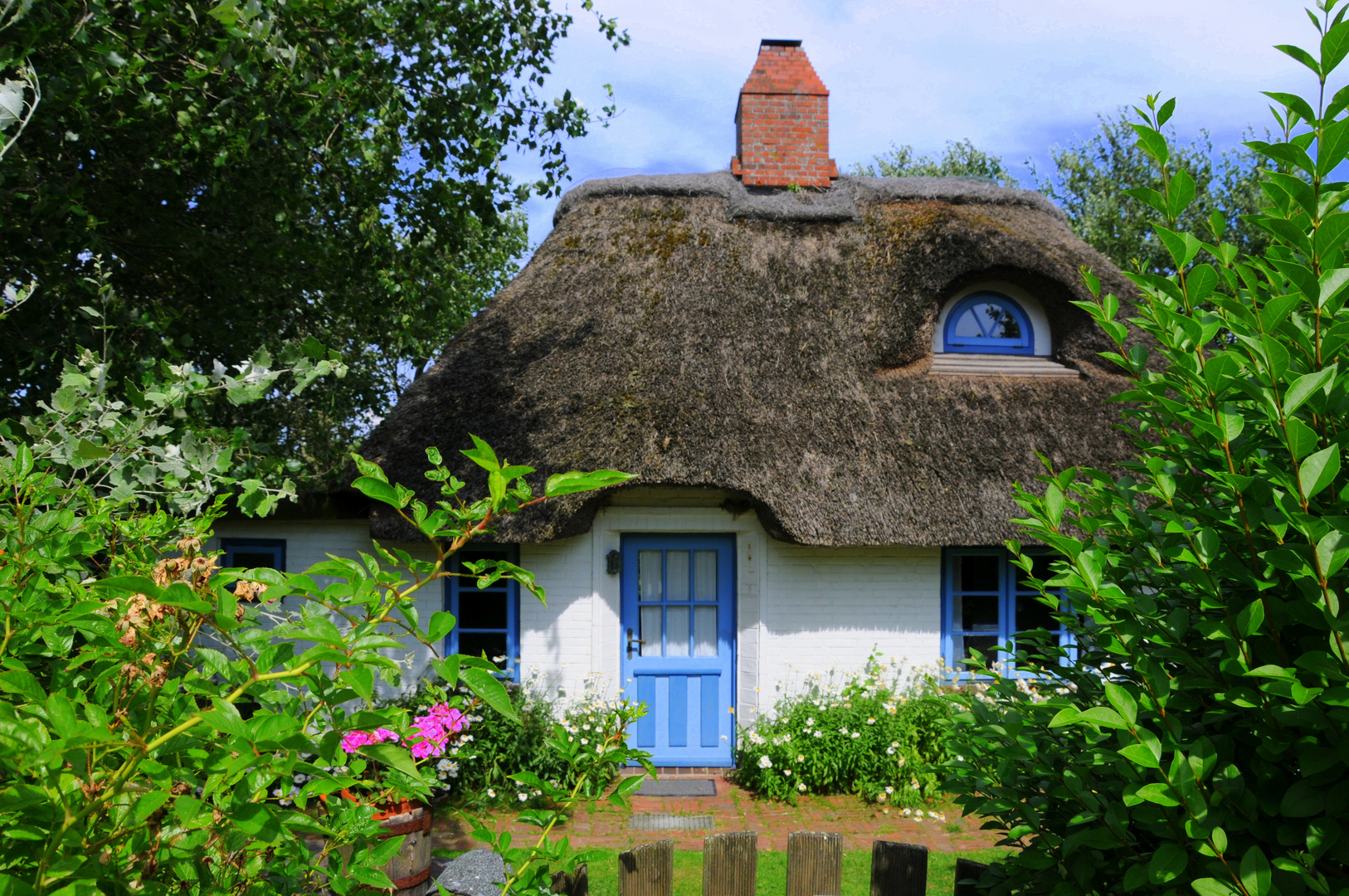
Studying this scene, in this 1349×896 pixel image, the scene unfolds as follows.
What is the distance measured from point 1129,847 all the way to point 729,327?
21.3 feet

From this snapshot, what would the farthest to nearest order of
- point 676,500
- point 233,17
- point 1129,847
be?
1. point 676,500
2. point 233,17
3. point 1129,847

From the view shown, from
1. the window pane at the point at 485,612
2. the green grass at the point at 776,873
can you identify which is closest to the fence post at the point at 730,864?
the green grass at the point at 776,873

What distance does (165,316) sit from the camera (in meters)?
3.64

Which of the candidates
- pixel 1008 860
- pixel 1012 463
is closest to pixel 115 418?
pixel 1008 860

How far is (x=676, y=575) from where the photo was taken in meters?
7.49

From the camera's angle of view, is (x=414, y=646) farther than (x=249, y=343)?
Yes

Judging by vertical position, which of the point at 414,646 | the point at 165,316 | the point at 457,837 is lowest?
the point at 457,837

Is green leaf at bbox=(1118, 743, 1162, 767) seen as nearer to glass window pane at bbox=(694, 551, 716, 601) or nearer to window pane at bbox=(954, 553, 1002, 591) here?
glass window pane at bbox=(694, 551, 716, 601)

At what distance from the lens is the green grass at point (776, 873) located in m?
4.84

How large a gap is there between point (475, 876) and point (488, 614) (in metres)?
3.81

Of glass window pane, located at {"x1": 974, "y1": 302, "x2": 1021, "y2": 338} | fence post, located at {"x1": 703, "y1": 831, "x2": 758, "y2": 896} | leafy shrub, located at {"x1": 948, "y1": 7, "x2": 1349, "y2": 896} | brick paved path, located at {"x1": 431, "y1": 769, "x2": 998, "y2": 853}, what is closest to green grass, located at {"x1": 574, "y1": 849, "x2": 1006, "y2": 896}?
brick paved path, located at {"x1": 431, "y1": 769, "x2": 998, "y2": 853}

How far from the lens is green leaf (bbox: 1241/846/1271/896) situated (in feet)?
3.97

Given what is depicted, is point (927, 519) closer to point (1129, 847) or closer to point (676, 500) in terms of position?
point (676, 500)

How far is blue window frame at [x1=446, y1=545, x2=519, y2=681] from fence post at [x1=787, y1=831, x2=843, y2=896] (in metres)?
4.57
